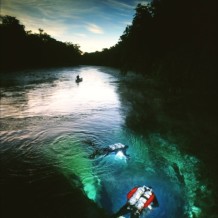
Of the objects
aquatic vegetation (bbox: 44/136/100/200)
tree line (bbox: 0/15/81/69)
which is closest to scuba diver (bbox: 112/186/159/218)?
aquatic vegetation (bbox: 44/136/100/200)

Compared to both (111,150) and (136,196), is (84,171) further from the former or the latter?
(136,196)

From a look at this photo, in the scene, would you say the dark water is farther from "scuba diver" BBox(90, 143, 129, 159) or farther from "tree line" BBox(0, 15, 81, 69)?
"tree line" BBox(0, 15, 81, 69)

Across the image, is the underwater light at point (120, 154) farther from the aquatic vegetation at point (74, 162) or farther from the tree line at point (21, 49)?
the tree line at point (21, 49)

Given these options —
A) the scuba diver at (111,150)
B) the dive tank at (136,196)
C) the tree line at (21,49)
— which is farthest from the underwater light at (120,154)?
the tree line at (21,49)

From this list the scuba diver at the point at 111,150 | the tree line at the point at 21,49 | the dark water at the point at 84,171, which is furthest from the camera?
the tree line at the point at 21,49

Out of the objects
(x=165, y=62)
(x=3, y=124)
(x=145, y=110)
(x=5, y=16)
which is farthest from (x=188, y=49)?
(x=5, y=16)

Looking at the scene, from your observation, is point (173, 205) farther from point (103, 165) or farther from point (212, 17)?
point (212, 17)
